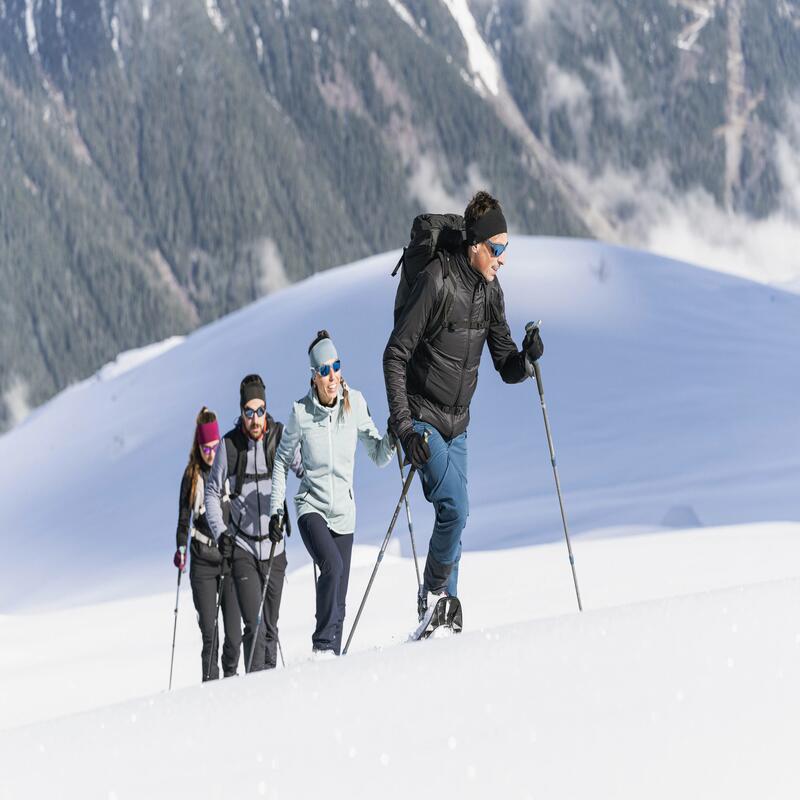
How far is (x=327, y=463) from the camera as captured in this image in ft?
21.3

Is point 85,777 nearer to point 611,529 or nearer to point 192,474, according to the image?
point 192,474

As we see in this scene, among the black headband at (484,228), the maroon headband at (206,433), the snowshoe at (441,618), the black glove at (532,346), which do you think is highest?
the maroon headband at (206,433)

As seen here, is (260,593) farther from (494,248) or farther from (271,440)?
(494,248)

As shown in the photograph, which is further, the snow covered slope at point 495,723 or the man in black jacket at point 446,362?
the man in black jacket at point 446,362

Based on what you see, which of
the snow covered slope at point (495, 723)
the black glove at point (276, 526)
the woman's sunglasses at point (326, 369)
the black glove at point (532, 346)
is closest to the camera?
the snow covered slope at point (495, 723)

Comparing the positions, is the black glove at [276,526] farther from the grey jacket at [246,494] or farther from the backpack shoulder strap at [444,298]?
the backpack shoulder strap at [444,298]

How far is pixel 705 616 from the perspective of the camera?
16.2 ft

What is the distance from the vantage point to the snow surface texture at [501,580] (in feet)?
13.8

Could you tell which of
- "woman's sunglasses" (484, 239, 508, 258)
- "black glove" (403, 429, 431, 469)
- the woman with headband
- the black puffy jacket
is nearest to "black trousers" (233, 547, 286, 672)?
the woman with headband

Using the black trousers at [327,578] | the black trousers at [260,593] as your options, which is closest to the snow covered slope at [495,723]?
the black trousers at [327,578]

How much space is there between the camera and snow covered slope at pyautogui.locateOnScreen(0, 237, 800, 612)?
20.4 m

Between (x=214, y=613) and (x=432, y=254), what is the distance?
3184 millimetres

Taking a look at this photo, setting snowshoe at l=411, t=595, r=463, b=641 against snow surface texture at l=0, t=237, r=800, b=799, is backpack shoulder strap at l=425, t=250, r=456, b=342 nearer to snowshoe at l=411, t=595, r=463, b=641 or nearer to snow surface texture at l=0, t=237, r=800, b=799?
snowshoe at l=411, t=595, r=463, b=641

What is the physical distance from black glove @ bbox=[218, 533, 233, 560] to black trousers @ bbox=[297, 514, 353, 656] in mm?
1132
